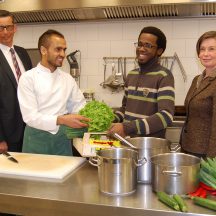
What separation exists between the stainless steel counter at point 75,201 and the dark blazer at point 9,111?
3.56 feet

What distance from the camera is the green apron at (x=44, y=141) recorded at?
206 centimetres

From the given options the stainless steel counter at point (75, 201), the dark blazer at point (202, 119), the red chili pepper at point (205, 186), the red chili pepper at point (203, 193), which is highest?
the dark blazer at point (202, 119)

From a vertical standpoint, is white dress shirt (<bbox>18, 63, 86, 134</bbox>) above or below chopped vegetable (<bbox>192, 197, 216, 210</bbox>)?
above

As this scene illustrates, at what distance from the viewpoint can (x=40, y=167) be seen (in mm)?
1485

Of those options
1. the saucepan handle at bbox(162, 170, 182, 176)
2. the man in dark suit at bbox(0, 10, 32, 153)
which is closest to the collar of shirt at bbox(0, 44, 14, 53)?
the man in dark suit at bbox(0, 10, 32, 153)

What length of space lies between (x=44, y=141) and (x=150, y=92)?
26.9 inches

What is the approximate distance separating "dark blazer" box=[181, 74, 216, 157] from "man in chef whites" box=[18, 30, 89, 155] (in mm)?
685

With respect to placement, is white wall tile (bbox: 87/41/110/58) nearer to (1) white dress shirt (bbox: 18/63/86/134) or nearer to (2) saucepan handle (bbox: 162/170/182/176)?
(1) white dress shirt (bbox: 18/63/86/134)

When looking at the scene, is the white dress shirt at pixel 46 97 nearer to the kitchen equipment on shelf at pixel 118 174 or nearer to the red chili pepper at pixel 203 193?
the kitchen equipment on shelf at pixel 118 174

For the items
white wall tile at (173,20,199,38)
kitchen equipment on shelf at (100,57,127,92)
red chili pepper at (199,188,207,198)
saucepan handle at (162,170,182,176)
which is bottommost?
red chili pepper at (199,188,207,198)

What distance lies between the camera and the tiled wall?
3119mm

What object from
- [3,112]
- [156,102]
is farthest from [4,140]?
[156,102]

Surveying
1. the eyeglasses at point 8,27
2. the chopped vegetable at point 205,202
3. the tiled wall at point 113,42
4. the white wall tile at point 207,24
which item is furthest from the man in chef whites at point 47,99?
the white wall tile at point 207,24

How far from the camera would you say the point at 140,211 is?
1096mm
